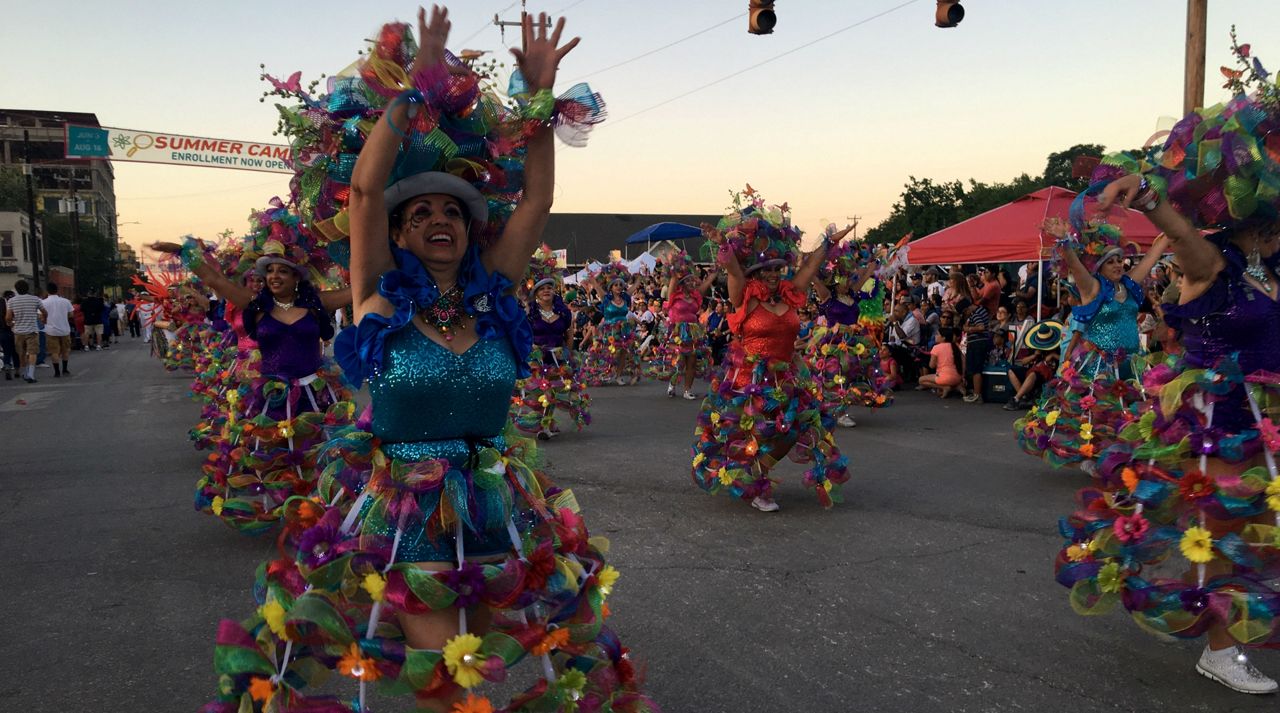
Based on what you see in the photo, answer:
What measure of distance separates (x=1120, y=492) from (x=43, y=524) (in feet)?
23.6

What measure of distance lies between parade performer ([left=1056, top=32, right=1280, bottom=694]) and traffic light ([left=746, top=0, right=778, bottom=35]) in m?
9.48

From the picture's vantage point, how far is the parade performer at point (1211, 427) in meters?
3.55

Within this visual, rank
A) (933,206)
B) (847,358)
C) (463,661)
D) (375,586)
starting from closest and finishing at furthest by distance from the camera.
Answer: (463,661)
(375,586)
(847,358)
(933,206)

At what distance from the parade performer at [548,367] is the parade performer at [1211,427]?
288 inches

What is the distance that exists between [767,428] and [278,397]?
341 centimetres

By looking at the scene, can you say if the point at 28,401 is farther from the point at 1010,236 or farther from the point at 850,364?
the point at 1010,236

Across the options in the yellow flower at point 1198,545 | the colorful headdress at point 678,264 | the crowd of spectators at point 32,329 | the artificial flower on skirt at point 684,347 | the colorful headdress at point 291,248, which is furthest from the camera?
the crowd of spectators at point 32,329

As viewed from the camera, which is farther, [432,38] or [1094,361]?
[1094,361]

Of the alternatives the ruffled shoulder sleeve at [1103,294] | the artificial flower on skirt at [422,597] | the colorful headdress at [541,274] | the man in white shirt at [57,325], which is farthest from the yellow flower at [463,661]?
the man in white shirt at [57,325]

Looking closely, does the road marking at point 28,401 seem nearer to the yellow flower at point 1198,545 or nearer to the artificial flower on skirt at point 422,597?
the artificial flower on skirt at point 422,597

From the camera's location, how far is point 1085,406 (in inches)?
304

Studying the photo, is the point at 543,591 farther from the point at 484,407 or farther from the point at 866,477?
the point at 866,477

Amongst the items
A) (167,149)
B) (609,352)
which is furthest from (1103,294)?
(167,149)

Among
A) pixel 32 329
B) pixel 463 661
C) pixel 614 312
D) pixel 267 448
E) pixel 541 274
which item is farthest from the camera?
pixel 32 329
